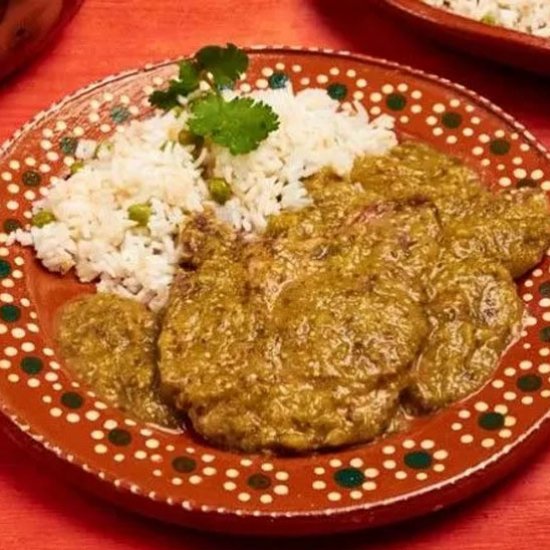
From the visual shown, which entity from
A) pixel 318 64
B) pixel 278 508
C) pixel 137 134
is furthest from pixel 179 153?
pixel 278 508

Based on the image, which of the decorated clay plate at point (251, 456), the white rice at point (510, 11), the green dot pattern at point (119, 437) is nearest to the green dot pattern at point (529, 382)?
the decorated clay plate at point (251, 456)

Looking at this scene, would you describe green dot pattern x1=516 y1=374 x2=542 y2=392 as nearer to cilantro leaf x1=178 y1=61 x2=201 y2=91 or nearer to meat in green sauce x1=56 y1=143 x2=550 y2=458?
meat in green sauce x1=56 y1=143 x2=550 y2=458

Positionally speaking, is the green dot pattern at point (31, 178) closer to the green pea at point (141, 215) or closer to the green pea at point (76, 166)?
the green pea at point (76, 166)

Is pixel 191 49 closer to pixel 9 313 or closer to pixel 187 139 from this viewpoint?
pixel 187 139

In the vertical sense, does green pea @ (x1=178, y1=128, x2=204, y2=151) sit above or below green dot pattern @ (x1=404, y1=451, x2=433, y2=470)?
Result: above

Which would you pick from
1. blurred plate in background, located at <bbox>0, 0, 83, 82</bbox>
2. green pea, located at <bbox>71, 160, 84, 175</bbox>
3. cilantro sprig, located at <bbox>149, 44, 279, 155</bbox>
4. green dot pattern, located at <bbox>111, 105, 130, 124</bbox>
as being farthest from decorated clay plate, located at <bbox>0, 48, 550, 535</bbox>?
blurred plate in background, located at <bbox>0, 0, 83, 82</bbox>

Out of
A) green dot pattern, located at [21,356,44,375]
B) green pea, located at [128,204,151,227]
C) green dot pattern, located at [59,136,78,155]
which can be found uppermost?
green dot pattern, located at [59,136,78,155]
